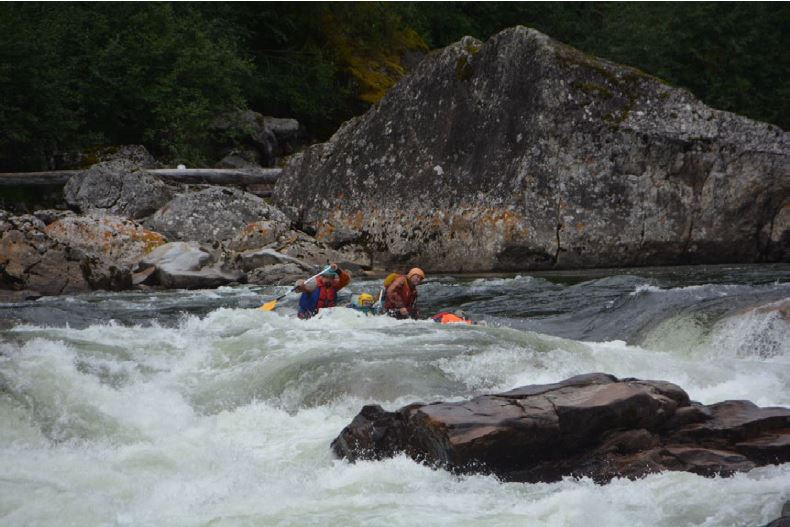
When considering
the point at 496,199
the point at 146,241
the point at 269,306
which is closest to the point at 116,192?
the point at 146,241

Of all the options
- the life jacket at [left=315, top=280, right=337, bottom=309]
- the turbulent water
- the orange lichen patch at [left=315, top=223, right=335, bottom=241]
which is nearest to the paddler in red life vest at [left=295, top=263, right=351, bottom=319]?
the life jacket at [left=315, top=280, right=337, bottom=309]

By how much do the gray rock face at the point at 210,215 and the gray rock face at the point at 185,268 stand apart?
1234 millimetres

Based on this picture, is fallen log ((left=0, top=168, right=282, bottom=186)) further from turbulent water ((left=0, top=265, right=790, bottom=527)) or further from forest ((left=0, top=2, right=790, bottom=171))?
turbulent water ((left=0, top=265, right=790, bottom=527))

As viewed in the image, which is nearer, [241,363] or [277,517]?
[277,517]

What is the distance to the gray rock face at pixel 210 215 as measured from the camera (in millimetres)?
14508

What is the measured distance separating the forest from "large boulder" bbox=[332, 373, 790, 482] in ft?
47.2

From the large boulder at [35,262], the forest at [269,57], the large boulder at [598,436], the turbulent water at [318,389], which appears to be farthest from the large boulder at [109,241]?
the large boulder at [598,436]

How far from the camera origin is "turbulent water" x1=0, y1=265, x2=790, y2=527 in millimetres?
4730

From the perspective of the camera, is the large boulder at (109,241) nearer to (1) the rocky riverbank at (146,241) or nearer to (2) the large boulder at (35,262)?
(1) the rocky riverbank at (146,241)

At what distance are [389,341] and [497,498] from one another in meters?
3.26

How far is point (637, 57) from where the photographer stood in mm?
25578

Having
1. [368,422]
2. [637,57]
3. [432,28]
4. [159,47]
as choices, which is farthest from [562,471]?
[432,28]

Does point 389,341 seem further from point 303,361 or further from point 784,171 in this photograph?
point 784,171

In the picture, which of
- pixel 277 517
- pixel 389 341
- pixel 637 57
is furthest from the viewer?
pixel 637 57
